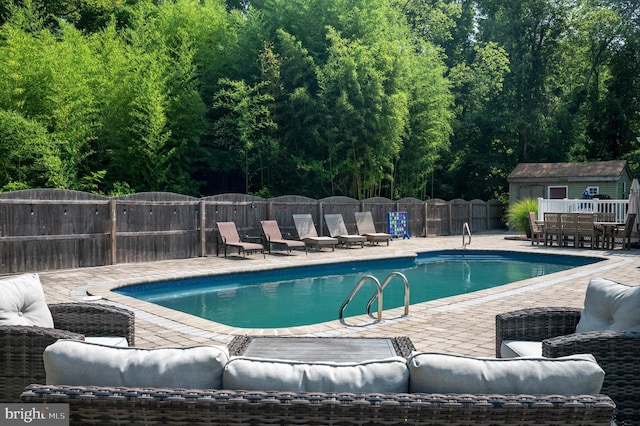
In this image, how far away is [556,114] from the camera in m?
24.2

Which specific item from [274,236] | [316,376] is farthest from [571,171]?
[316,376]

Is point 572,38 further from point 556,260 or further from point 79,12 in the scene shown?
point 79,12

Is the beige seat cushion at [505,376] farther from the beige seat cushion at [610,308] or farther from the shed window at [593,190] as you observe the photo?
the shed window at [593,190]

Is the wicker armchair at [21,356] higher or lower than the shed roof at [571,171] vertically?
lower

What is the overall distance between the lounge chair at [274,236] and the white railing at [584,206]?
8101mm

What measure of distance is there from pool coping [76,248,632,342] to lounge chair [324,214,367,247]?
3.96 metres

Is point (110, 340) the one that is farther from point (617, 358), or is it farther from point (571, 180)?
point (571, 180)

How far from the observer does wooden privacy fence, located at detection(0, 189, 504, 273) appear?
8680 millimetres

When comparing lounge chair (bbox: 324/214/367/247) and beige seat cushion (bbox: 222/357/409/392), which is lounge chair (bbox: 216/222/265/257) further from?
beige seat cushion (bbox: 222/357/409/392)

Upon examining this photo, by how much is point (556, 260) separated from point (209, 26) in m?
13.2

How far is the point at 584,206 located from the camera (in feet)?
51.9

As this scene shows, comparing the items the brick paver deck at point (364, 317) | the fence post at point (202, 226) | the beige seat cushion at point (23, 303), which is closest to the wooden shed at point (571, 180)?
the brick paver deck at point (364, 317)

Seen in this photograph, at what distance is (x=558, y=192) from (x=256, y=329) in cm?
1784

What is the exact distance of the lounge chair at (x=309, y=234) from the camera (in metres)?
12.5
